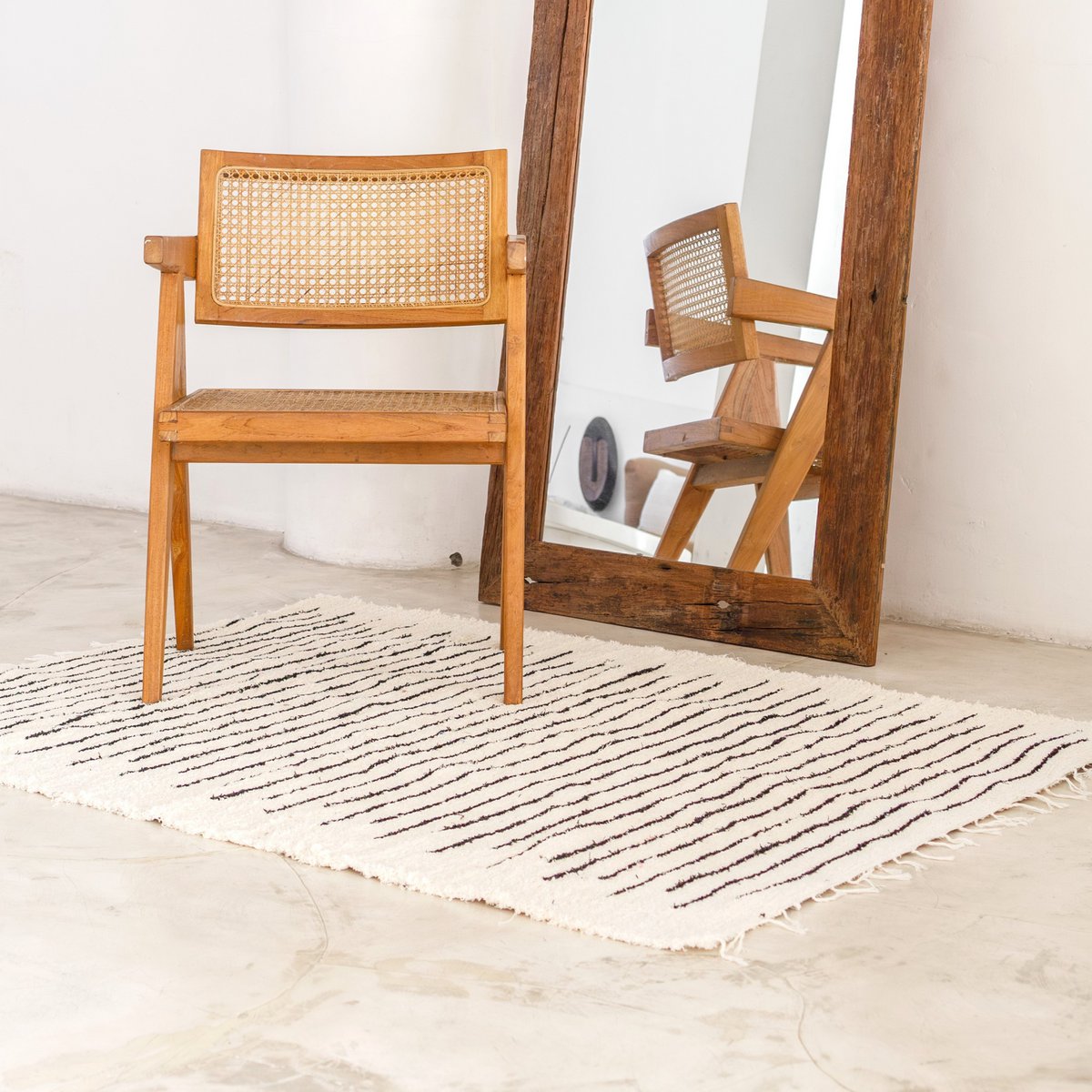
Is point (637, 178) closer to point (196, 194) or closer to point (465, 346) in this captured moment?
point (465, 346)

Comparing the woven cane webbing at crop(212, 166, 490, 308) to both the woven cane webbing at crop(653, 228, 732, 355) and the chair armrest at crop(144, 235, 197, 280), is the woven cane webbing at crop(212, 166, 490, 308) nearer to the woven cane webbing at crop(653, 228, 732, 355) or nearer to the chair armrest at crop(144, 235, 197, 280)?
the chair armrest at crop(144, 235, 197, 280)

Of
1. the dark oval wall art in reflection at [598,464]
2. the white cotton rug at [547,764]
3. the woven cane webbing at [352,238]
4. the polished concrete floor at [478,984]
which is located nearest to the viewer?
the polished concrete floor at [478,984]

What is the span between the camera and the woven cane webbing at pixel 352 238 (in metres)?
1.99

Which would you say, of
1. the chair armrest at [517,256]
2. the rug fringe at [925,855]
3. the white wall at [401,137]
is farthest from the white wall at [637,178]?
the rug fringe at [925,855]

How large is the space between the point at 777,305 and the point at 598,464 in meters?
0.44

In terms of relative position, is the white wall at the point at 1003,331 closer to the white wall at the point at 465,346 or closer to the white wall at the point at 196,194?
the white wall at the point at 465,346

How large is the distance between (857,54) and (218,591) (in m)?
1.52

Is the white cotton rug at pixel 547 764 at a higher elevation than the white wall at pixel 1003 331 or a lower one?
lower

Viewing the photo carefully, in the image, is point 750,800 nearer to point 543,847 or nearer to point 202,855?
point 543,847

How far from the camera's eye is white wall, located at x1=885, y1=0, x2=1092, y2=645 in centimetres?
233

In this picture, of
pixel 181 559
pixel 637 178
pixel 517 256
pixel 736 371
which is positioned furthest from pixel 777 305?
pixel 181 559

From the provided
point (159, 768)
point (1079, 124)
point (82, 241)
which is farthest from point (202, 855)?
point (82, 241)

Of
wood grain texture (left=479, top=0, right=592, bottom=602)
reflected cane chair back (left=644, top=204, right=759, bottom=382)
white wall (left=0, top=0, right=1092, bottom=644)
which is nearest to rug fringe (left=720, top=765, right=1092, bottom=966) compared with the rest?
white wall (left=0, top=0, right=1092, bottom=644)

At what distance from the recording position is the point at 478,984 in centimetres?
106
